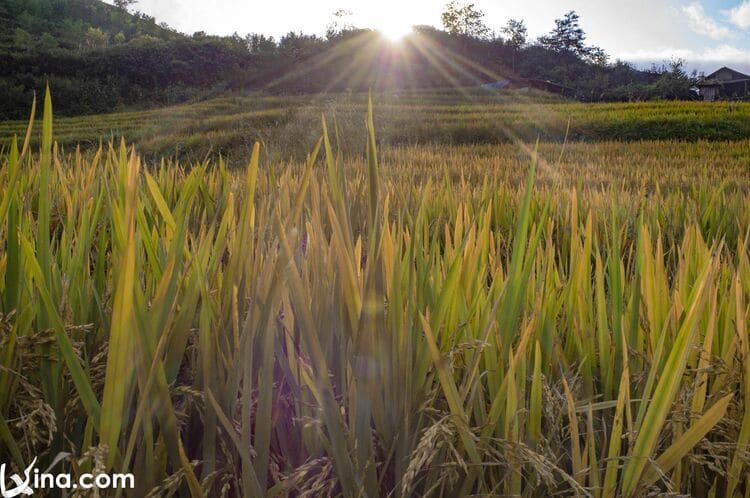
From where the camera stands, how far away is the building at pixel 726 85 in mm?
39656

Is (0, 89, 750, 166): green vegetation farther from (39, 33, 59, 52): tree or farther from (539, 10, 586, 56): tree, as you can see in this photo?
(539, 10, 586, 56): tree

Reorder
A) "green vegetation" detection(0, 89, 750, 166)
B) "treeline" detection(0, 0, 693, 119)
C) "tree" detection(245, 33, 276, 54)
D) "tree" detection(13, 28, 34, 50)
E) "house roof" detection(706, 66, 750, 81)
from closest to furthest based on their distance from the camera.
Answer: "green vegetation" detection(0, 89, 750, 166) → "treeline" detection(0, 0, 693, 119) → "tree" detection(13, 28, 34, 50) → "tree" detection(245, 33, 276, 54) → "house roof" detection(706, 66, 750, 81)

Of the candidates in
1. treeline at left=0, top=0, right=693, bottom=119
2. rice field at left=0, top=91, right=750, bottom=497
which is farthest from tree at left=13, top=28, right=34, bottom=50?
rice field at left=0, top=91, right=750, bottom=497

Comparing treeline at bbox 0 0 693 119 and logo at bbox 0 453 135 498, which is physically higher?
treeline at bbox 0 0 693 119

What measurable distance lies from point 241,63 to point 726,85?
3614 cm

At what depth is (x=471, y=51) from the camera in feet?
143

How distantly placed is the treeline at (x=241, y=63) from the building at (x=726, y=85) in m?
4.02

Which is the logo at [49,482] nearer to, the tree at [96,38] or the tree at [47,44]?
the tree at [47,44]

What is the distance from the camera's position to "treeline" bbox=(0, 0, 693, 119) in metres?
27.0

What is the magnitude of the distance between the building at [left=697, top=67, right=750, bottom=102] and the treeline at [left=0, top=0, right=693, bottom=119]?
13.2 ft

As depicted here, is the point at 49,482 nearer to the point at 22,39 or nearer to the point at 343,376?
the point at 343,376

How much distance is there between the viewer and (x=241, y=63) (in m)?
33.0

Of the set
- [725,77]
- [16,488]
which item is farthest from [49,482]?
[725,77]

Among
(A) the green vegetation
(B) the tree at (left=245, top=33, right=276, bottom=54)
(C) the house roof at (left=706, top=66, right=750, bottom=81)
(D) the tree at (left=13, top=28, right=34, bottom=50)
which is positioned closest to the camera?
(A) the green vegetation
